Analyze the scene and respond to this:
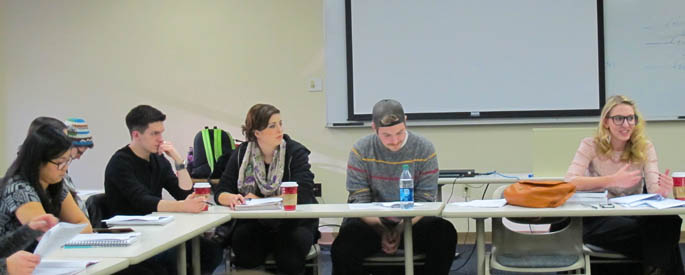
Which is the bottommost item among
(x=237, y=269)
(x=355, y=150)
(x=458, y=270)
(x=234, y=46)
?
(x=458, y=270)

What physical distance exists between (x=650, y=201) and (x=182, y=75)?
147 inches

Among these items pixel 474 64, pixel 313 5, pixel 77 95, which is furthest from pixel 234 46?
pixel 474 64

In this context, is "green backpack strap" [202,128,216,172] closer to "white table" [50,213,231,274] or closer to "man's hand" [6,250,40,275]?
"white table" [50,213,231,274]

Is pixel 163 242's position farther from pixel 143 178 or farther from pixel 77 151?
pixel 143 178

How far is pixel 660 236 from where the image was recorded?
3.03m

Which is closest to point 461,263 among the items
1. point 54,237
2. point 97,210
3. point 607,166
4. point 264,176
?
point 607,166

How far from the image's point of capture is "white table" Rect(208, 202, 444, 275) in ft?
9.72

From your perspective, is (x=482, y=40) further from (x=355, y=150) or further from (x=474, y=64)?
(x=355, y=150)

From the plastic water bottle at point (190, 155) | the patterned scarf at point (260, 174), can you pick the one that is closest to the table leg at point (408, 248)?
the patterned scarf at point (260, 174)

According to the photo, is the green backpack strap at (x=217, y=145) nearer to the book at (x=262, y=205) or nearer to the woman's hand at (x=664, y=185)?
the book at (x=262, y=205)

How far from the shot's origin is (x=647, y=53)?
17.0 ft

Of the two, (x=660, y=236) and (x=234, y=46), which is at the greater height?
(x=234, y=46)

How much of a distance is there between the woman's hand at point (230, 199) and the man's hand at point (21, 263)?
1.47 m

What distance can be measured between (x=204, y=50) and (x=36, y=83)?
1437mm
